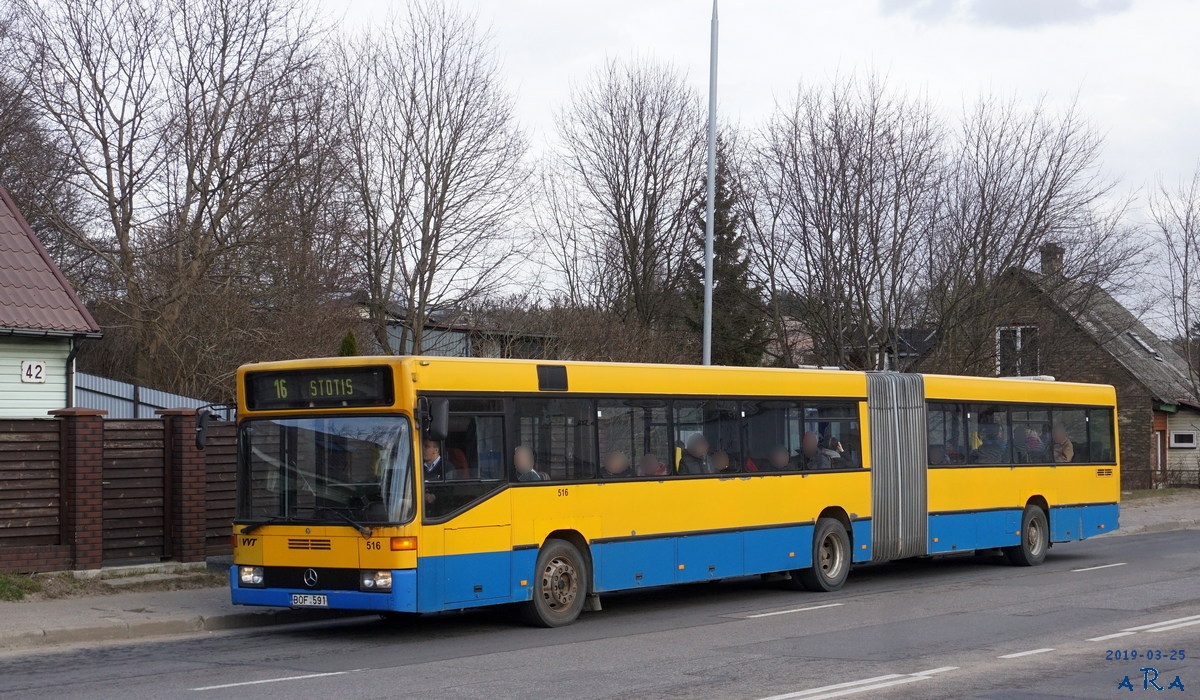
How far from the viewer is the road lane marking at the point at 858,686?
28.5 ft

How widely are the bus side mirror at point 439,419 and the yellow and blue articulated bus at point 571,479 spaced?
0.03 m

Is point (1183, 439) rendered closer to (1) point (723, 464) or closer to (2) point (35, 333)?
(1) point (723, 464)

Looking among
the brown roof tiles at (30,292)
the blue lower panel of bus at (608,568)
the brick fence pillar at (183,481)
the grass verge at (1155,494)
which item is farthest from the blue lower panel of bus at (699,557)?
the grass verge at (1155,494)

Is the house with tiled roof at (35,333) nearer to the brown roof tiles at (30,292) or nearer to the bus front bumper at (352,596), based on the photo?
the brown roof tiles at (30,292)

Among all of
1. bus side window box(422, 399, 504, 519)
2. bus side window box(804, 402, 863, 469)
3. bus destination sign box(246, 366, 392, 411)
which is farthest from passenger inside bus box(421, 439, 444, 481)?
bus side window box(804, 402, 863, 469)

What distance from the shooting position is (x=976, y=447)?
62.7 feet

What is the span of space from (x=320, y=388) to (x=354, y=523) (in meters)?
1.36

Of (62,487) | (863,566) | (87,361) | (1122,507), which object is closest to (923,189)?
(1122,507)

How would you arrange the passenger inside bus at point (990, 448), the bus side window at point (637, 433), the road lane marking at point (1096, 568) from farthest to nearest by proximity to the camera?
the passenger inside bus at point (990, 448)
the road lane marking at point (1096, 568)
the bus side window at point (637, 433)

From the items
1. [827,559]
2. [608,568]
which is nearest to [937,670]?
[608,568]

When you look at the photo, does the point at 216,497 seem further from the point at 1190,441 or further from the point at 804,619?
the point at 1190,441

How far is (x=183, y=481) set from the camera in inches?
640

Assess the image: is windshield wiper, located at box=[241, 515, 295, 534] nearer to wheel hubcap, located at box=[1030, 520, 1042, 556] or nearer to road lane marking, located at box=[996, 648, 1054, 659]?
road lane marking, located at box=[996, 648, 1054, 659]

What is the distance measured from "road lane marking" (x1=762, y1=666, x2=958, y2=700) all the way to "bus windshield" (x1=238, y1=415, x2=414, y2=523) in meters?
4.24
